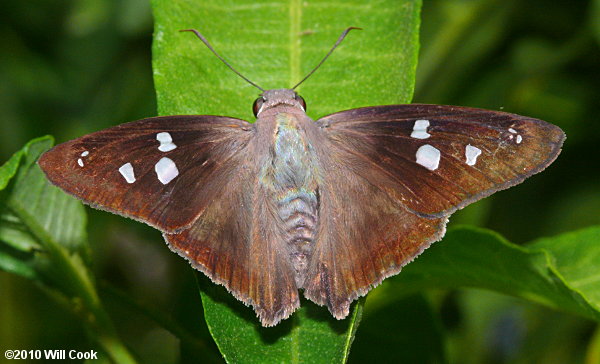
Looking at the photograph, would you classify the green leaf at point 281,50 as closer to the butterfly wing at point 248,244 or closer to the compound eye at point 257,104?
the compound eye at point 257,104

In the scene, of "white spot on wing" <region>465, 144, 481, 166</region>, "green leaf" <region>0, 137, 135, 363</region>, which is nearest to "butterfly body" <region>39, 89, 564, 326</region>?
"white spot on wing" <region>465, 144, 481, 166</region>

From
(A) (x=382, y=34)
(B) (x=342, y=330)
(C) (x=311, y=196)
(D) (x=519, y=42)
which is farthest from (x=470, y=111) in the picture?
(D) (x=519, y=42)

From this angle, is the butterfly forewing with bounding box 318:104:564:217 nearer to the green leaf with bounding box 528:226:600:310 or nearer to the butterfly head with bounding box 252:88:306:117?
the butterfly head with bounding box 252:88:306:117

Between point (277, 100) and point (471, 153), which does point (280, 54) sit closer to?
point (277, 100)

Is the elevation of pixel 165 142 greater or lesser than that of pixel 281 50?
lesser

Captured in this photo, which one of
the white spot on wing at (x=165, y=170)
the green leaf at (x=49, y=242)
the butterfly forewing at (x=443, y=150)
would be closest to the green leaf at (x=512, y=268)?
the butterfly forewing at (x=443, y=150)

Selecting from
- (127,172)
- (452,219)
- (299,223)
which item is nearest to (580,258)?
(452,219)
